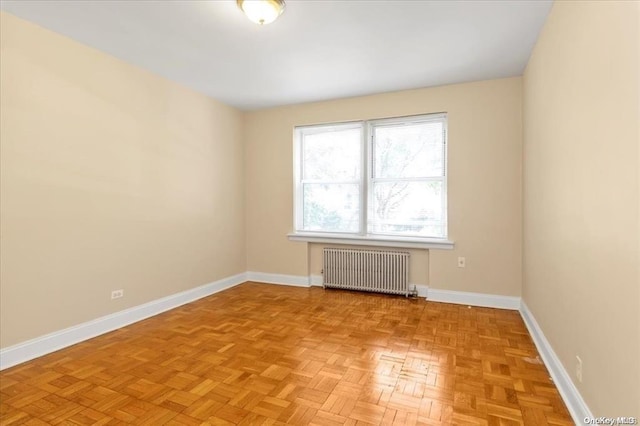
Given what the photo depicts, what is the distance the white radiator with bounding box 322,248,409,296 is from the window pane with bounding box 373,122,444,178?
3.47 feet

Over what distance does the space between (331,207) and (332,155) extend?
0.74 metres

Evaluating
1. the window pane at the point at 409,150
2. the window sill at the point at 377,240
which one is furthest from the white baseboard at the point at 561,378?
the window pane at the point at 409,150

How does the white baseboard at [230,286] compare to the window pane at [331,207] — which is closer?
the white baseboard at [230,286]

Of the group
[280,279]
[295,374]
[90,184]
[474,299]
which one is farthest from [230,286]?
[474,299]

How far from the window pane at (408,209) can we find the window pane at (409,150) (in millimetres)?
151

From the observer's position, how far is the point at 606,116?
142cm

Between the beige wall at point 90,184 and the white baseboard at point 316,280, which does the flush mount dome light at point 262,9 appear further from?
the white baseboard at point 316,280

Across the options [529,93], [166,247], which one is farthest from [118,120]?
[529,93]

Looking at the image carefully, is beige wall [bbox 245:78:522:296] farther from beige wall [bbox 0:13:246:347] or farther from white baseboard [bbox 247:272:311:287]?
beige wall [bbox 0:13:246:347]

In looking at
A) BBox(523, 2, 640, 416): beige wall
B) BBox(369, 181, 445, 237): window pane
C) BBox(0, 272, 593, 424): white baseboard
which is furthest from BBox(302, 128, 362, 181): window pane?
BBox(523, 2, 640, 416): beige wall

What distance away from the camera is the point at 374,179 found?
436 centimetres

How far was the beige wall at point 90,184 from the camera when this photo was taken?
2.46m

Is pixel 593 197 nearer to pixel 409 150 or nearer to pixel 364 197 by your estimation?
A: pixel 409 150

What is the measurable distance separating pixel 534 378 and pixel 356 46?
2883 millimetres
